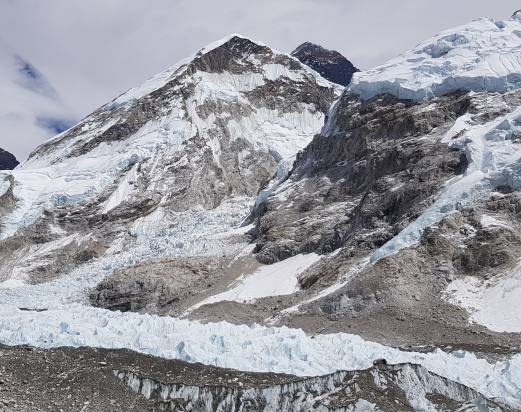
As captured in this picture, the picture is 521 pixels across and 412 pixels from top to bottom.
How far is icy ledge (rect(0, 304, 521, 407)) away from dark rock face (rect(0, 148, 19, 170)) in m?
144

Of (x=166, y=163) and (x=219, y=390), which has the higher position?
(x=166, y=163)

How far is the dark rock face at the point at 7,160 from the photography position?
164m

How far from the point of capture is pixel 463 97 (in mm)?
57500

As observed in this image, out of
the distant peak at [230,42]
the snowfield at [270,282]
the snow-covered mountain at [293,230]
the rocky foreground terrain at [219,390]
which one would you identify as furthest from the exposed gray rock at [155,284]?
the distant peak at [230,42]

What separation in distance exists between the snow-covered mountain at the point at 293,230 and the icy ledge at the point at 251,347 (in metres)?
0.12

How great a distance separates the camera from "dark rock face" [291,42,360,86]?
17812cm

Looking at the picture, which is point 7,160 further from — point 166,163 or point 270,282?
point 270,282

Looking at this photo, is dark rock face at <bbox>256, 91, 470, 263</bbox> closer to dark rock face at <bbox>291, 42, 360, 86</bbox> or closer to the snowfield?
the snowfield

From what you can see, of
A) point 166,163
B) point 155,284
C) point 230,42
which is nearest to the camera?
point 155,284

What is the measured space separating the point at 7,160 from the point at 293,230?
130m

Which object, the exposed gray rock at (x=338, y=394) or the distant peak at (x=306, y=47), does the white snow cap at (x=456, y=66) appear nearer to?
the exposed gray rock at (x=338, y=394)

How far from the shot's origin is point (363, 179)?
58.4 m

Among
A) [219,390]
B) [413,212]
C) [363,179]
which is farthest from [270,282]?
[219,390]

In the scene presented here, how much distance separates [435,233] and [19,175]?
7206cm
